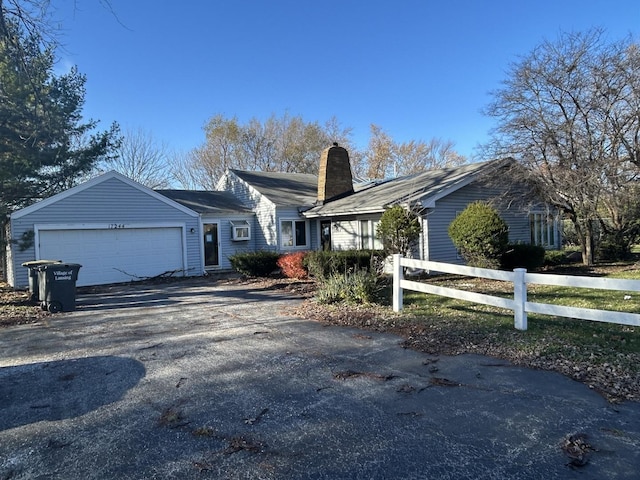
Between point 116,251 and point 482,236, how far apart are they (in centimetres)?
1236

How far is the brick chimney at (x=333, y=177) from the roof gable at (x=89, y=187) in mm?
5727

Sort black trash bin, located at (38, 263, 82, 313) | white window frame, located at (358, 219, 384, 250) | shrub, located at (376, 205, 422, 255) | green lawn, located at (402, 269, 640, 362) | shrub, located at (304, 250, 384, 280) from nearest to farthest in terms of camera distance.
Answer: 1. green lawn, located at (402, 269, 640, 362)
2. black trash bin, located at (38, 263, 82, 313)
3. shrub, located at (304, 250, 384, 280)
4. shrub, located at (376, 205, 422, 255)
5. white window frame, located at (358, 219, 384, 250)

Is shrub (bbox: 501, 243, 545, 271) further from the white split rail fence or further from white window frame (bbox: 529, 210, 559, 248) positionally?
the white split rail fence

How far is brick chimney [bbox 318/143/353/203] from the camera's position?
19.0 meters

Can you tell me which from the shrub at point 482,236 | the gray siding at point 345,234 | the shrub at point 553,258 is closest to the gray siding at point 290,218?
the gray siding at point 345,234

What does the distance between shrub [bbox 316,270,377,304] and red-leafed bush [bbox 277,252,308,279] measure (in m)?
4.27

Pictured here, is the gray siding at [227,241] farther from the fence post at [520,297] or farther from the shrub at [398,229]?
the fence post at [520,297]

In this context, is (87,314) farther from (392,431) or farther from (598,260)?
(598,260)

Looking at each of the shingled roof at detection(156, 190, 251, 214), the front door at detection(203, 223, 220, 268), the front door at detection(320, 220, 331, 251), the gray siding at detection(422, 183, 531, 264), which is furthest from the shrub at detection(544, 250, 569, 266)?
the front door at detection(203, 223, 220, 268)

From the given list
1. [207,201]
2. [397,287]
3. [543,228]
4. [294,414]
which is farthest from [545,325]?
[207,201]

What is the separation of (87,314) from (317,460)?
315 inches

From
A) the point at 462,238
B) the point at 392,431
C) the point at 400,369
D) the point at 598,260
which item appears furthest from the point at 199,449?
the point at 598,260

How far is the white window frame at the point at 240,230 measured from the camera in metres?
18.7

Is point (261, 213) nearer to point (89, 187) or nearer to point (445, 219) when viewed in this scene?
point (89, 187)
